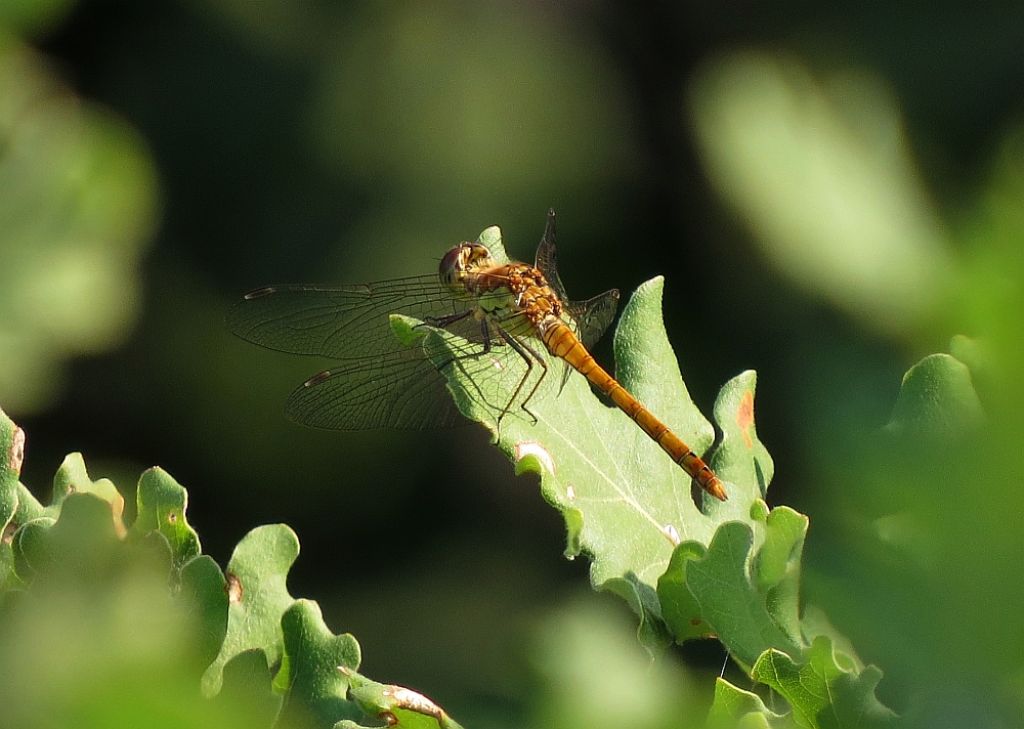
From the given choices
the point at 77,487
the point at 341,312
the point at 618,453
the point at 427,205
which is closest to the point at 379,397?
the point at 341,312

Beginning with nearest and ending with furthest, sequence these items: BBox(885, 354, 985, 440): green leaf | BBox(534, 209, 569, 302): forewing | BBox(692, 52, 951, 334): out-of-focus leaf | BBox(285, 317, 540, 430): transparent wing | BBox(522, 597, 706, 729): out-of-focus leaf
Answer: BBox(885, 354, 985, 440): green leaf → BBox(522, 597, 706, 729): out-of-focus leaf → BBox(285, 317, 540, 430): transparent wing → BBox(534, 209, 569, 302): forewing → BBox(692, 52, 951, 334): out-of-focus leaf

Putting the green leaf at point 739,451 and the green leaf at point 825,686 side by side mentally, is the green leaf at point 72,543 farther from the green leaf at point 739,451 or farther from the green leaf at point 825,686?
the green leaf at point 739,451

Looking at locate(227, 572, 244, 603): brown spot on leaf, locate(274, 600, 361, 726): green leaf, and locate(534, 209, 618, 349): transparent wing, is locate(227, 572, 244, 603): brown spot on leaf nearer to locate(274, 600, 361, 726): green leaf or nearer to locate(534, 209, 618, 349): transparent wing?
locate(274, 600, 361, 726): green leaf

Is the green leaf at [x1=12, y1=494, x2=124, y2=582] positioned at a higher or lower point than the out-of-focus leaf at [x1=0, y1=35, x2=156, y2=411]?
higher

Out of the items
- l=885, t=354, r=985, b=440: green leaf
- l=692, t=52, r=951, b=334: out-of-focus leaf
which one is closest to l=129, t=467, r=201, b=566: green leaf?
l=885, t=354, r=985, b=440: green leaf

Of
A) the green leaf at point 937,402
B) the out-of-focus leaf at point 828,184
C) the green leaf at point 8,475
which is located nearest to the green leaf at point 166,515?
the green leaf at point 8,475

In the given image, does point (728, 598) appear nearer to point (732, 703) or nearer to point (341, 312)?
point (732, 703)
